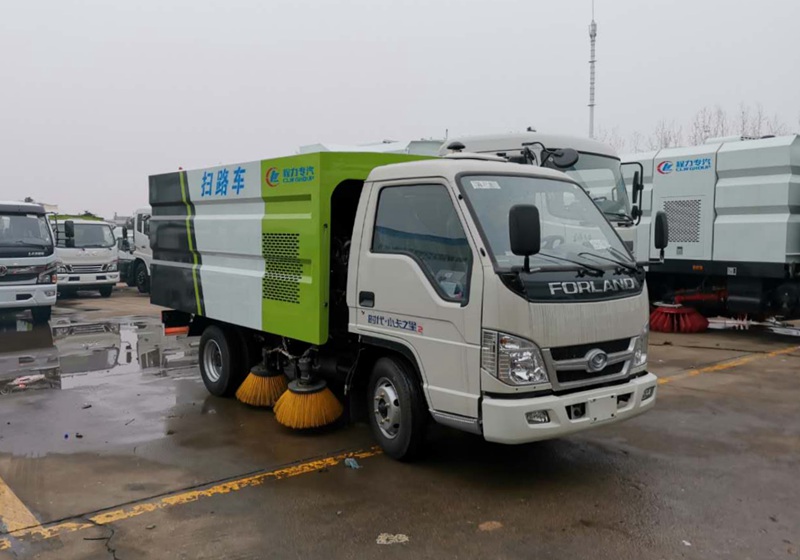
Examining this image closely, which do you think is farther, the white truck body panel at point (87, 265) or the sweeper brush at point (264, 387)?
the white truck body panel at point (87, 265)

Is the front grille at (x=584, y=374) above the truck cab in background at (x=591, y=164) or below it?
below

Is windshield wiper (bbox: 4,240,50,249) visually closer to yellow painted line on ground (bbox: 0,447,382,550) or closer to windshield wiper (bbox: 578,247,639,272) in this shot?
yellow painted line on ground (bbox: 0,447,382,550)

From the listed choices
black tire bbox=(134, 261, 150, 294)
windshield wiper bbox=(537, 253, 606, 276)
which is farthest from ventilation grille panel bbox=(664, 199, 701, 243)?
black tire bbox=(134, 261, 150, 294)

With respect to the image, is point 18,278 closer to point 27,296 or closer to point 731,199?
point 27,296

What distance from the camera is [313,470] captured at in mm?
4859

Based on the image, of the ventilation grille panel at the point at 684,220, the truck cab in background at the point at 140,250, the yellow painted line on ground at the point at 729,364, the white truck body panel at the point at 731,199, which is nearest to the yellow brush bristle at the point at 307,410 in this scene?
the yellow painted line on ground at the point at 729,364

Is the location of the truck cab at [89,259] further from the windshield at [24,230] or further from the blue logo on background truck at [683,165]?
the blue logo on background truck at [683,165]

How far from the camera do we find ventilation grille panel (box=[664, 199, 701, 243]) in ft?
36.6

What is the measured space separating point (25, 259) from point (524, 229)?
10.9 m

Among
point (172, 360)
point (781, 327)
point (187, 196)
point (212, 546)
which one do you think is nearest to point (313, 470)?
point (212, 546)

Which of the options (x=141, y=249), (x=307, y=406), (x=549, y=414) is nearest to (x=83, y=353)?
(x=307, y=406)

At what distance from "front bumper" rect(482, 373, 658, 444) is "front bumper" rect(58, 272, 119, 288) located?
54.7 ft

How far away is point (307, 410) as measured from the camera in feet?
18.6

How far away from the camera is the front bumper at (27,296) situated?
11.6 metres
